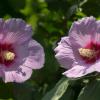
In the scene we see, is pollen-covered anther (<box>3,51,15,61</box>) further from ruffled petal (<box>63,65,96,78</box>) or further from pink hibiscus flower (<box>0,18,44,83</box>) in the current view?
ruffled petal (<box>63,65,96,78</box>)

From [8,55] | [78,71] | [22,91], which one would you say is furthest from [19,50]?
[78,71]

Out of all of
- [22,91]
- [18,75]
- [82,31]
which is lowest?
[22,91]

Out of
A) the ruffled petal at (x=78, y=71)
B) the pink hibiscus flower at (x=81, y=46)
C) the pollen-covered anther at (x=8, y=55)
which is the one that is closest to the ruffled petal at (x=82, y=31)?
the pink hibiscus flower at (x=81, y=46)

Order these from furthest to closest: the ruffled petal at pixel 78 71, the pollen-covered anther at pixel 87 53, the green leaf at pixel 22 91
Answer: the green leaf at pixel 22 91 < the pollen-covered anther at pixel 87 53 < the ruffled petal at pixel 78 71

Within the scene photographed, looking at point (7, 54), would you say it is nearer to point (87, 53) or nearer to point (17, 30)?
point (17, 30)

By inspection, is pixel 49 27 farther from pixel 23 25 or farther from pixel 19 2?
pixel 23 25

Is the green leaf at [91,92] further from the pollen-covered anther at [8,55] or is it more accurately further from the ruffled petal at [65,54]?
the pollen-covered anther at [8,55]
